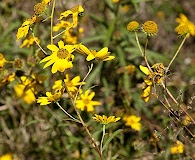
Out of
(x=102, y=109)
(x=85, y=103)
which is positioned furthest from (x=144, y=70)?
(x=102, y=109)

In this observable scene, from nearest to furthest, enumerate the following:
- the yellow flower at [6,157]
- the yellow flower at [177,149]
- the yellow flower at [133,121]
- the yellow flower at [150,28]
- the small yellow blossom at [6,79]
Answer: the yellow flower at [150,28] → the small yellow blossom at [6,79] → the yellow flower at [177,149] → the yellow flower at [133,121] → the yellow flower at [6,157]

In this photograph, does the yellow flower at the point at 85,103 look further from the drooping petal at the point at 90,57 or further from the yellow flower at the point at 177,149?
the drooping petal at the point at 90,57

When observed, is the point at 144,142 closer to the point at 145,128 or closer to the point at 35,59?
the point at 145,128

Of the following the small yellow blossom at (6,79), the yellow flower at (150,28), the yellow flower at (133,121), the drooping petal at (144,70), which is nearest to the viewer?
the yellow flower at (150,28)

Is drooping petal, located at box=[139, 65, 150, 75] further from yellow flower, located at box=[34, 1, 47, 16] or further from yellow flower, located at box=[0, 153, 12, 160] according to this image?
yellow flower, located at box=[0, 153, 12, 160]

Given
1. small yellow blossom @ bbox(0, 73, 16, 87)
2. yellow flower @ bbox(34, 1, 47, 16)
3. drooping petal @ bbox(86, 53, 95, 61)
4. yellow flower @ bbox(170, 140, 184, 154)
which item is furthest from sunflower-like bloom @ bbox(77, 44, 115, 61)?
yellow flower @ bbox(170, 140, 184, 154)

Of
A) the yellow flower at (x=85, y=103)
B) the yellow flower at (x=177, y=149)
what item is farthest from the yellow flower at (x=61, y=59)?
the yellow flower at (x=177, y=149)

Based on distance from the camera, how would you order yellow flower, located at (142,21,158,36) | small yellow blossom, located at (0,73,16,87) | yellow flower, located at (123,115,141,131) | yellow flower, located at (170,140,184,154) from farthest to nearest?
yellow flower, located at (123,115,141,131)
yellow flower, located at (170,140,184,154)
small yellow blossom, located at (0,73,16,87)
yellow flower, located at (142,21,158,36)

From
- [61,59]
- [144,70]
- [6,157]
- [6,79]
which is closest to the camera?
[61,59]

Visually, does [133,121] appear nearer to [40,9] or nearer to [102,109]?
[102,109]
